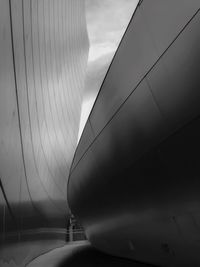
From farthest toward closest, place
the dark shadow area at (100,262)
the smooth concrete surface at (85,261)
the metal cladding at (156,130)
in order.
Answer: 1. the smooth concrete surface at (85,261)
2. the dark shadow area at (100,262)
3. the metal cladding at (156,130)

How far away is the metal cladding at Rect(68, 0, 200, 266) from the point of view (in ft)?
16.7

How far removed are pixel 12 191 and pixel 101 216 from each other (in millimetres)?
5008

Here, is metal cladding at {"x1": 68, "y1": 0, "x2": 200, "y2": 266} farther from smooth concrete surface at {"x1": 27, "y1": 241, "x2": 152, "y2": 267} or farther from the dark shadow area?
smooth concrete surface at {"x1": 27, "y1": 241, "x2": 152, "y2": 267}

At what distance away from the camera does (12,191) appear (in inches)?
389

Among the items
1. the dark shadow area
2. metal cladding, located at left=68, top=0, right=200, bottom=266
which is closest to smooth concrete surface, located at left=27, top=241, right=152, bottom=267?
the dark shadow area

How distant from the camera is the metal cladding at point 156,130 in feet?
16.7

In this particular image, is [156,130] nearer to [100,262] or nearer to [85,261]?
[100,262]

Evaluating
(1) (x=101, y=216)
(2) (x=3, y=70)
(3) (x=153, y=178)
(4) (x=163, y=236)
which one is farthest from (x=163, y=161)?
(1) (x=101, y=216)

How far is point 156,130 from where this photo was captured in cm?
614

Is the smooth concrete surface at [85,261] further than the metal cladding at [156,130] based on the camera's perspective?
Yes

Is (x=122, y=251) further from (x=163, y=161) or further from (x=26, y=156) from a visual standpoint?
(x=163, y=161)

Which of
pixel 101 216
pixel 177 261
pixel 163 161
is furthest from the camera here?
pixel 101 216

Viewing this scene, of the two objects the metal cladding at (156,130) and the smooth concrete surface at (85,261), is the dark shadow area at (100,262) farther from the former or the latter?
the metal cladding at (156,130)

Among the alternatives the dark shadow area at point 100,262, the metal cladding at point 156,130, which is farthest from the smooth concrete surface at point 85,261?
the metal cladding at point 156,130
